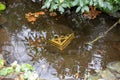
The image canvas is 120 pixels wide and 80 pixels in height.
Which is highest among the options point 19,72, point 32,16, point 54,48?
point 32,16

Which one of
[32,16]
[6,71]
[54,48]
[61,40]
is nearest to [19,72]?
[6,71]

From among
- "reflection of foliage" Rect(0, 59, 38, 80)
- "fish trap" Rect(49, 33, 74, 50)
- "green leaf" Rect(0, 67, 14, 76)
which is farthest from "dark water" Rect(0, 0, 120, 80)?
"green leaf" Rect(0, 67, 14, 76)

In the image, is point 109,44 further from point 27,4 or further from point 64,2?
point 27,4

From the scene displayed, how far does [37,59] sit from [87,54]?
3.93 feet

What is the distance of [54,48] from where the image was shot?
6332mm

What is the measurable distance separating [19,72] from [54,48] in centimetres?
151

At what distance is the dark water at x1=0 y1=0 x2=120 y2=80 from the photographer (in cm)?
594

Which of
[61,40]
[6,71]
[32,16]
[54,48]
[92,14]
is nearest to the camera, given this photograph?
[6,71]

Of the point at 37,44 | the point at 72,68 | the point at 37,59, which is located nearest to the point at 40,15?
the point at 37,44

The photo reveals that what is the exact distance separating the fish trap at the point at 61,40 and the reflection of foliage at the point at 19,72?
1.34 m

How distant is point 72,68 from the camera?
5.91 meters

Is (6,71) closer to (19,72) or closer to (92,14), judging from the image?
(19,72)

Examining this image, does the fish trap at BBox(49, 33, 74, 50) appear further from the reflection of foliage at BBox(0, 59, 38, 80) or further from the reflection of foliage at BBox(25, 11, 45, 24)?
the reflection of foliage at BBox(0, 59, 38, 80)

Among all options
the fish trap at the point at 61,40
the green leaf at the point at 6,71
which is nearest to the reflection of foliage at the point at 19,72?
the green leaf at the point at 6,71
